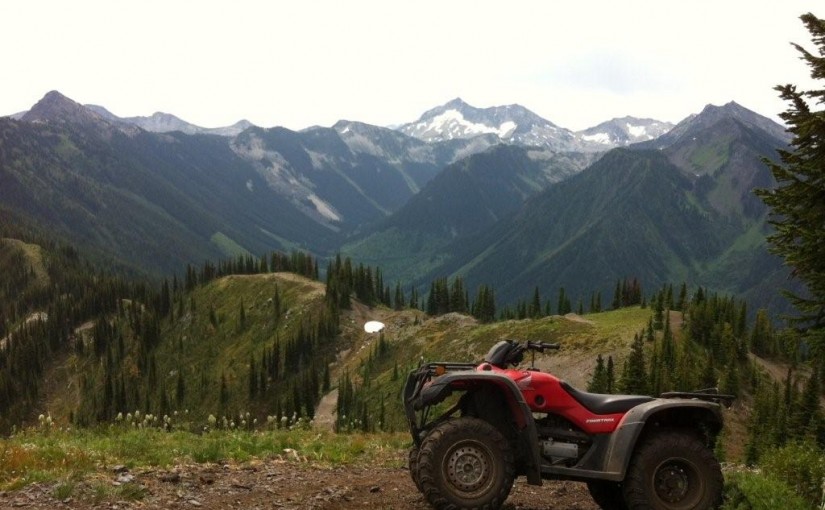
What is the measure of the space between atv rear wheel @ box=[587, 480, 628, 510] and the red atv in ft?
1.06

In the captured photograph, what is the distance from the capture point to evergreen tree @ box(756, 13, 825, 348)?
1778cm

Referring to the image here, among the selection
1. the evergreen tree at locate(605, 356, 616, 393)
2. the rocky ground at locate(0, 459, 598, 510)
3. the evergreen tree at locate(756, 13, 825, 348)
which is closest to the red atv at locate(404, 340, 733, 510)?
the rocky ground at locate(0, 459, 598, 510)

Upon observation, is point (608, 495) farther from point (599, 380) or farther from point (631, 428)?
point (599, 380)

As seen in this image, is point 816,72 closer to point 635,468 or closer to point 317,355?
point 635,468

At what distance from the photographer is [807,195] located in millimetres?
18172

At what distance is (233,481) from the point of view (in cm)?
1152

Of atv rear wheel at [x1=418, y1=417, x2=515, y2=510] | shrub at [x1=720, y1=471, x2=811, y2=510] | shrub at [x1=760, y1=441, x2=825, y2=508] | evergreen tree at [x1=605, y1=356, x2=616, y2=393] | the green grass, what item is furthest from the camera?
evergreen tree at [x1=605, y1=356, x2=616, y2=393]

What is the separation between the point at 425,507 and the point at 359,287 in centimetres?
12773

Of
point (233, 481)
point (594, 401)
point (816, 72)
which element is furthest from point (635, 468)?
point (816, 72)

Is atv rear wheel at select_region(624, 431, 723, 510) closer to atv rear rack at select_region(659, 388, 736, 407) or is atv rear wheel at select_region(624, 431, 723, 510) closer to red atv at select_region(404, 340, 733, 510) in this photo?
red atv at select_region(404, 340, 733, 510)

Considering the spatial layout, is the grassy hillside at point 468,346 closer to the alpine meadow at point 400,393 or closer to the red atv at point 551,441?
the alpine meadow at point 400,393

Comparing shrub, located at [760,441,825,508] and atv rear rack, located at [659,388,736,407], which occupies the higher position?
atv rear rack, located at [659,388,736,407]

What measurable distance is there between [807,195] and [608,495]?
12336 mm

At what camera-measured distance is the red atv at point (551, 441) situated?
378 inches
